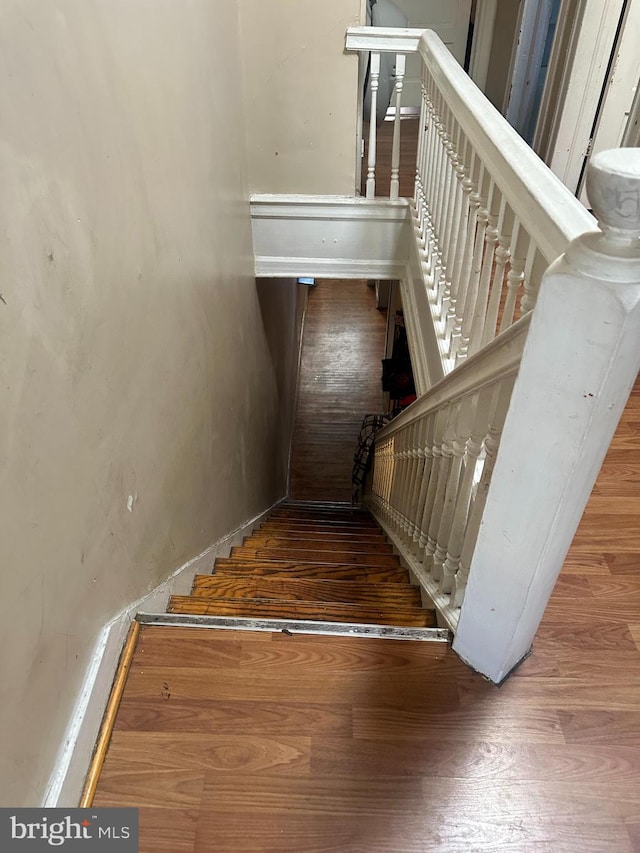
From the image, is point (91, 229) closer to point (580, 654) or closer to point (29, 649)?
point (29, 649)

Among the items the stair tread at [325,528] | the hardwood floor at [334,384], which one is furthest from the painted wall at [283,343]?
the stair tread at [325,528]

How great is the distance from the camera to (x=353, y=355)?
261 inches

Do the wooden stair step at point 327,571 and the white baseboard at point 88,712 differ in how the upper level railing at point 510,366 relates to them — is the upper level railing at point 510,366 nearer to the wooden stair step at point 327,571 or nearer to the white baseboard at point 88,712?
the wooden stair step at point 327,571

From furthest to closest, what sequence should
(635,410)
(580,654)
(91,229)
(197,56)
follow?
(635,410)
(197,56)
(580,654)
(91,229)

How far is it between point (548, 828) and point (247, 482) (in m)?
2.35

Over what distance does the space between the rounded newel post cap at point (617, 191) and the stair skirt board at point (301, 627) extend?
1011mm

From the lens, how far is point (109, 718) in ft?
4.16

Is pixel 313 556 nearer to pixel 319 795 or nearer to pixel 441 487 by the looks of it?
pixel 441 487

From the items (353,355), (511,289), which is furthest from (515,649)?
(353,355)

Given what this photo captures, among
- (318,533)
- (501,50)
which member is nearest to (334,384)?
(501,50)

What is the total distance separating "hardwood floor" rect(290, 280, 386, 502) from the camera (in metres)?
5.71

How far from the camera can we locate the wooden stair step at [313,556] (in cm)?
251

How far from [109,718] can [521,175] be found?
4.54 ft

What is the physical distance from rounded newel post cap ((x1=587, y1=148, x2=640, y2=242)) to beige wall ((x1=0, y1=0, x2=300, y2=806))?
0.78 metres
